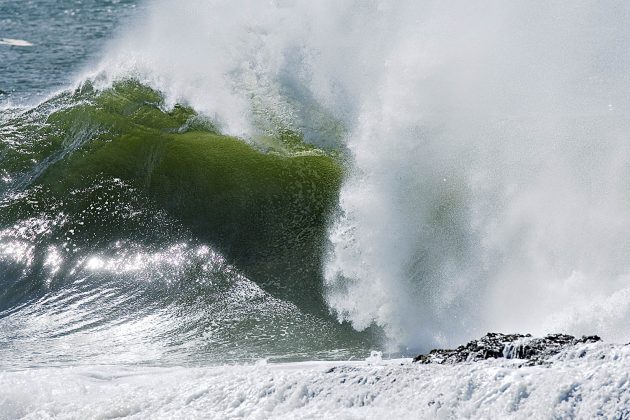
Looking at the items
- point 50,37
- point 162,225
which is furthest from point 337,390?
point 50,37

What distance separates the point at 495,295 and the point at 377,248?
1684 millimetres

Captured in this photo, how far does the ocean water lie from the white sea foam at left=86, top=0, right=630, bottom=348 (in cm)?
4

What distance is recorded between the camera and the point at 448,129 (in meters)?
12.8

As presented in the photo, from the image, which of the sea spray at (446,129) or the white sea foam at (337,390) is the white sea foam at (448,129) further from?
the white sea foam at (337,390)

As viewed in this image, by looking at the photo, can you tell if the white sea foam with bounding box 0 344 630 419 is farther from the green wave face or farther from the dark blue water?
the dark blue water

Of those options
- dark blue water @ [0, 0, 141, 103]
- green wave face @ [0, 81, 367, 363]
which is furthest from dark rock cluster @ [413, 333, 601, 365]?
dark blue water @ [0, 0, 141, 103]

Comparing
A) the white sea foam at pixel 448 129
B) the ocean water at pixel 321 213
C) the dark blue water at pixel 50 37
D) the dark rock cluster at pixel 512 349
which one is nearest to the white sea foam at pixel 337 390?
the ocean water at pixel 321 213

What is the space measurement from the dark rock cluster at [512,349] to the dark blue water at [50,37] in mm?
11959

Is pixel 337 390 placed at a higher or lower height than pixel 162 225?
lower

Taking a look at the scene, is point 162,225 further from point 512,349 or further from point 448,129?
point 512,349

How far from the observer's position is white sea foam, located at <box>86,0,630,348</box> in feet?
33.9

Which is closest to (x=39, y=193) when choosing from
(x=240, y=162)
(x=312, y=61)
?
(x=240, y=162)

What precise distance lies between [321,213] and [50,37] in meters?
14.8

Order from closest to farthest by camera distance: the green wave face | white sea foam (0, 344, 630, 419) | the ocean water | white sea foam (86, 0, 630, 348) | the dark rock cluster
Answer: white sea foam (0, 344, 630, 419), the dark rock cluster, the ocean water, white sea foam (86, 0, 630, 348), the green wave face
